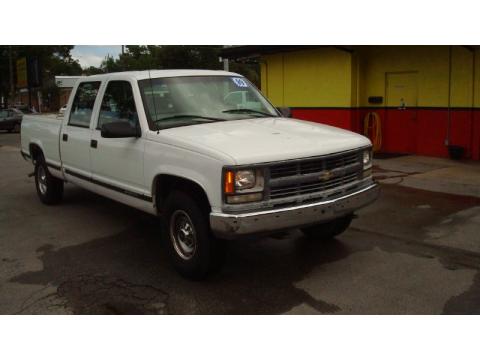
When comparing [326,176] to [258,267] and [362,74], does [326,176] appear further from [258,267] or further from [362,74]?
[362,74]

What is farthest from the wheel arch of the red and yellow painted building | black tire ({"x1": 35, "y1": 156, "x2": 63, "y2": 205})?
the red and yellow painted building

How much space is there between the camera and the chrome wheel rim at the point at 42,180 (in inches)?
326

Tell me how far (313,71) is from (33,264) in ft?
36.1

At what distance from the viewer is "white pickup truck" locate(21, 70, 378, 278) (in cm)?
427

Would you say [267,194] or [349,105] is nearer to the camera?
[267,194]

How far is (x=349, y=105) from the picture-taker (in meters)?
13.9

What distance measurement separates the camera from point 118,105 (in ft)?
19.2

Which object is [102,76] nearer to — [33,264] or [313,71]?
[33,264]

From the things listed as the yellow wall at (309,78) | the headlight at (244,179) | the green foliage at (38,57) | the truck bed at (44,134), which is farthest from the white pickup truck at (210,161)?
the green foliage at (38,57)

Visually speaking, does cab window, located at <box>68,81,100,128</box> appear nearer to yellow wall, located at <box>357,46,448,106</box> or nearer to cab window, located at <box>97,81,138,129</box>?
cab window, located at <box>97,81,138,129</box>

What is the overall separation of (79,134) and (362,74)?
370 inches

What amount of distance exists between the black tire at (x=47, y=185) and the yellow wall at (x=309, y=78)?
839 centimetres

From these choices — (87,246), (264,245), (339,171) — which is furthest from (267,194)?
(87,246)
